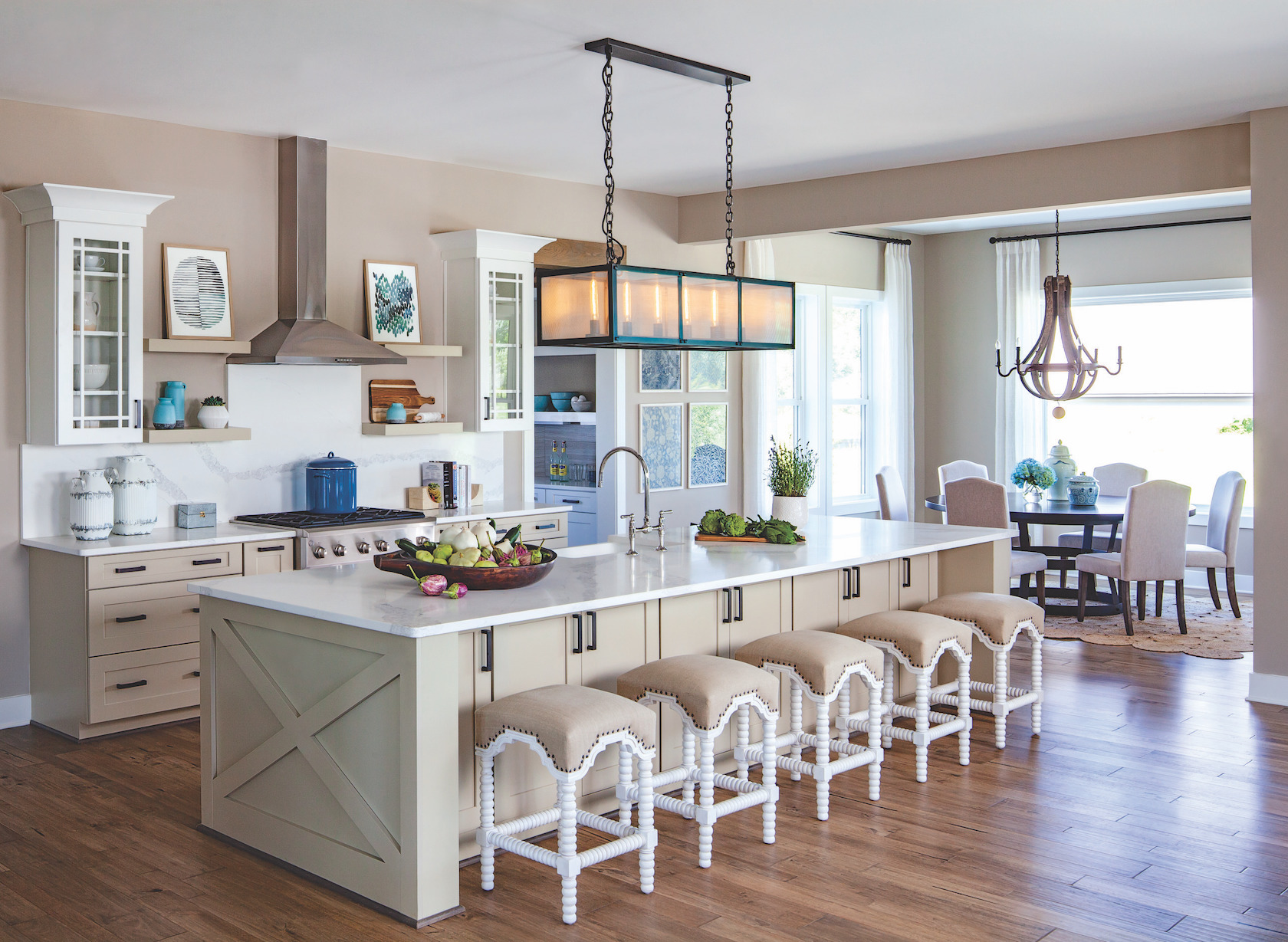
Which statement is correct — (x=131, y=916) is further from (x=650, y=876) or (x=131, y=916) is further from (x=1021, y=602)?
(x=1021, y=602)

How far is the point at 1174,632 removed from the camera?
7.01 metres

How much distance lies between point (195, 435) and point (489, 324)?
1721mm

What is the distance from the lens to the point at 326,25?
13.0ft

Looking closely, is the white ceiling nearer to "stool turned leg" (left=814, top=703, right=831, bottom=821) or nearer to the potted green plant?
the potted green plant

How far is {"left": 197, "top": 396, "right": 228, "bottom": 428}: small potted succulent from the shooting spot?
17.7ft

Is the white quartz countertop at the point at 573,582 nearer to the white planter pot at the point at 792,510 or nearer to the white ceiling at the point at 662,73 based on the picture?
the white planter pot at the point at 792,510

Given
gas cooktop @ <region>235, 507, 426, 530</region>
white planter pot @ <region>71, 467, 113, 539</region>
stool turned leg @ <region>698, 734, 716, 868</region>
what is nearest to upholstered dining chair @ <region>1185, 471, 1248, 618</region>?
gas cooktop @ <region>235, 507, 426, 530</region>

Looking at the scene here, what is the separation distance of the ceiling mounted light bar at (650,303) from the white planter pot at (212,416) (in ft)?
6.40

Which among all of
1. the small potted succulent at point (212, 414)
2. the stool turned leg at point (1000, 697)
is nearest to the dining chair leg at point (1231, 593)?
the stool turned leg at point (1000, 697)

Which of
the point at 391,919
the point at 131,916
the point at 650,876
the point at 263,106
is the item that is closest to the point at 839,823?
the point at 650,876

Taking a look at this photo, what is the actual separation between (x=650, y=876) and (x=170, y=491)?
327 centimetres

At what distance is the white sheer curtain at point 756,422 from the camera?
8.08 meters

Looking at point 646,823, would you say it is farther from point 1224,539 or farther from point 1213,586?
point 1213,586

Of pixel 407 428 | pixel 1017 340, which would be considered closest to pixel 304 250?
pixel 407 428
